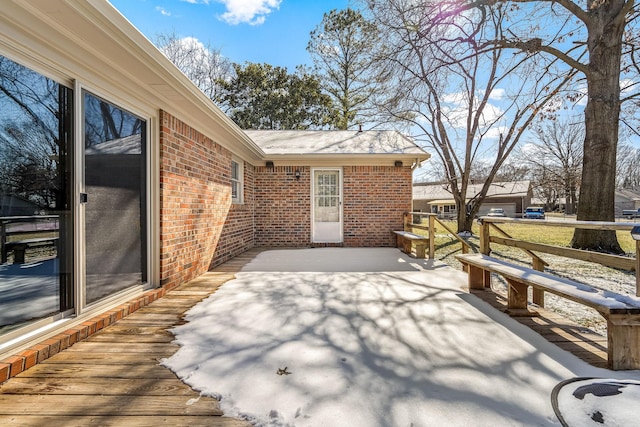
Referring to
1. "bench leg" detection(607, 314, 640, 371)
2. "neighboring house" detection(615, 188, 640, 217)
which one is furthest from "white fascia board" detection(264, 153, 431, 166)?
"neighboring house" detection(615, 188, 640, 217)

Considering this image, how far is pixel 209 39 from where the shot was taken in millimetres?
15609

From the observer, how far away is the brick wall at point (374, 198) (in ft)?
25.5

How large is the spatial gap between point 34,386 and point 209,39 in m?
17.8

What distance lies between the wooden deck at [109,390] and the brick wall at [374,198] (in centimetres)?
580

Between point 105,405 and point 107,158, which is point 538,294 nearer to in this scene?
point 105,405

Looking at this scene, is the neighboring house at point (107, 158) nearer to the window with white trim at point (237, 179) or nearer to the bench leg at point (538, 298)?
the window with white trim at point (237, 179)

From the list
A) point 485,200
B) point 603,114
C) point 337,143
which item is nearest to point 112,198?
point 337,143

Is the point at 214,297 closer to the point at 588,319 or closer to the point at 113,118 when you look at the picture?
the point at 113,118

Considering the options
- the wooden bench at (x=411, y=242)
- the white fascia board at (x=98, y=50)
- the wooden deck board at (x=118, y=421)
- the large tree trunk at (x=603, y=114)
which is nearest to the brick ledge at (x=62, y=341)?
the wooden deck board at (x=118, y=421)

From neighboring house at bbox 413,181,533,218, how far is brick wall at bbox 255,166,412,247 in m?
24.5

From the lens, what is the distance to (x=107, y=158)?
285 cm

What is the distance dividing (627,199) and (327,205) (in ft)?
174

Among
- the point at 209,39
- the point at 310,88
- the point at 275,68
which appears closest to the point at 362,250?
the point at 310,88

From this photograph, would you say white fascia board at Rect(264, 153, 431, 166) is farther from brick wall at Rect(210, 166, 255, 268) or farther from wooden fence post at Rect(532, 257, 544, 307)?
wooden fence post at Rect(532, 257, 544, 307)
